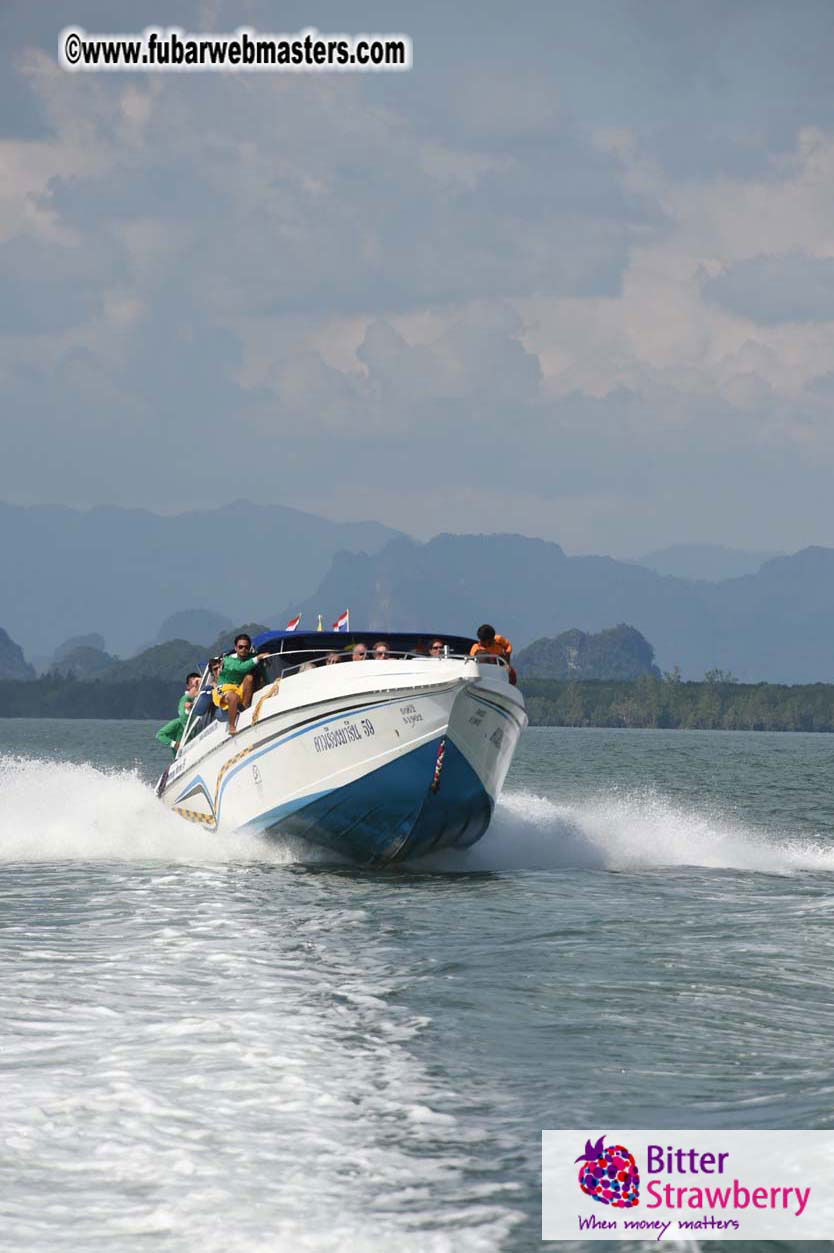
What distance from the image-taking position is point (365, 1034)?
9367mm

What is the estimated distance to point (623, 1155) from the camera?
22.1 feet

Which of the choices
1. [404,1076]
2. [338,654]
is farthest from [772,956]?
[338,654]

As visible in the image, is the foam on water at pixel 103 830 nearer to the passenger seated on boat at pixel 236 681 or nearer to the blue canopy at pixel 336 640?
the passenger seated on boat at pixel 236 681

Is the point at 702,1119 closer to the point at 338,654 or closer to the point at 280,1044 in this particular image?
the point at 280,1044

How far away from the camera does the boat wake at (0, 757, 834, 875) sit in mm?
19453

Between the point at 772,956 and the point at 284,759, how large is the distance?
281 inches

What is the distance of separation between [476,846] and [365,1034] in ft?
35.6

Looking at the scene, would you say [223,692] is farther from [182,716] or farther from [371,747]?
[182,716]

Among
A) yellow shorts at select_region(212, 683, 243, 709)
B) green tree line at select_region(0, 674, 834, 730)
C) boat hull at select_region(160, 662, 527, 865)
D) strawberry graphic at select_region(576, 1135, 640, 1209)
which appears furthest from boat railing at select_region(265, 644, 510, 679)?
green tree line at select_region(0, 674, 834, 730)

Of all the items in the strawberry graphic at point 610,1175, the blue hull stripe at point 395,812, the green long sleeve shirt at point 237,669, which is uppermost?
the green long sleeve shirt at point 237,669

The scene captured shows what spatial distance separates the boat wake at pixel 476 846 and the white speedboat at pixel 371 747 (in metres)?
0.63

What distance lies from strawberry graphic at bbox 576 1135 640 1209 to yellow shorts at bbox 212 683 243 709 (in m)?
12.1

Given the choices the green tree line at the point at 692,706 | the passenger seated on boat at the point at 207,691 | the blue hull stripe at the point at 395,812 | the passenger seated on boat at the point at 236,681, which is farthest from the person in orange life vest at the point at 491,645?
the green tree line at the point at 692,706

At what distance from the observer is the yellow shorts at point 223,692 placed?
18.5 metres
